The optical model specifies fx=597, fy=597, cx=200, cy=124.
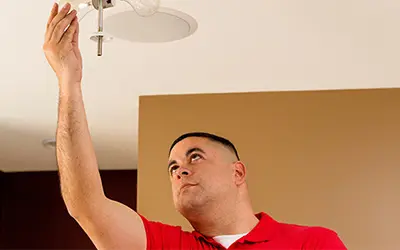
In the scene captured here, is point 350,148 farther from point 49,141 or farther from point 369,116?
point 49,141

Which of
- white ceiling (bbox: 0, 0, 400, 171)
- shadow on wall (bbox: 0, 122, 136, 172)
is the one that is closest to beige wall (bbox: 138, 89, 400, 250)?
white ceiling (bbox: 0, 0, 400, 171)

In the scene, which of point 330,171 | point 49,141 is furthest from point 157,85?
point 49,141

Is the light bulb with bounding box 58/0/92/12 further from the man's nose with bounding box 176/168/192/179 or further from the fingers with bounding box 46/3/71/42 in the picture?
the man's nose with bounding box 176/168/192/179

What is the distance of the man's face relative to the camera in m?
1.80

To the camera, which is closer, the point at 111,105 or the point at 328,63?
the point at 328,63

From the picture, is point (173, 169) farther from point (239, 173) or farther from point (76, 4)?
point (76, 4)

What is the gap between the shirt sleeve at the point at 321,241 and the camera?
1.68 metres

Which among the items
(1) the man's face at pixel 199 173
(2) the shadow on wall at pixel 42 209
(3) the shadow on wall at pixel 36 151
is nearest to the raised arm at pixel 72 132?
(1) the man's face at pixel 199 173

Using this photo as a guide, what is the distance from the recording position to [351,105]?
8.83 ft

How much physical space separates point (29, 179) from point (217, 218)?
311 centimetres

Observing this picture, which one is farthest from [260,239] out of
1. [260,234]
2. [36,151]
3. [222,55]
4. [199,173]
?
[36,151]

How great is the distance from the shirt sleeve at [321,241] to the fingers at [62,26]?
0.94 m

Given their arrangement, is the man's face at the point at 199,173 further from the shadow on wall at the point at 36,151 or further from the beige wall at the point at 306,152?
the shadow on wall at the point at 36,151

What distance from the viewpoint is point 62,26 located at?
3.88 feet
